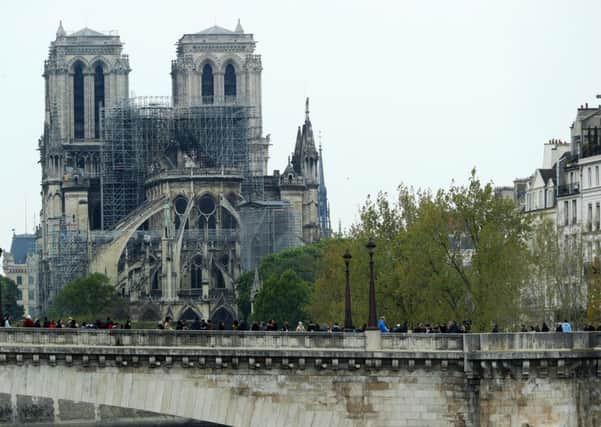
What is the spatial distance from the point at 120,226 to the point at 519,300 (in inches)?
4026

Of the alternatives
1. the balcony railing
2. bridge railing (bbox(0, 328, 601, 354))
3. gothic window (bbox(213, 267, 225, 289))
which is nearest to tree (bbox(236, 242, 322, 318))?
gothic window (bbox(213, 267, 225, 289))

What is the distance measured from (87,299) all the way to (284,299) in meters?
27.4

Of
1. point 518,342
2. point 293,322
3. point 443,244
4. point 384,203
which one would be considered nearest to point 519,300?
point 443,244

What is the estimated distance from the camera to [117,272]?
602ft

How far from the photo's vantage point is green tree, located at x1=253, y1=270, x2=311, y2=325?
141 metres

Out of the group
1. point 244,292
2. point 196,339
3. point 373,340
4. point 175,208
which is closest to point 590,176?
point 373,340

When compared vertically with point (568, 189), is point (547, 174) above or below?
above

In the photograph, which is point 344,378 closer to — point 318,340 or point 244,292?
point 318,340

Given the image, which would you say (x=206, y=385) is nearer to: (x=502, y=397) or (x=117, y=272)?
(x=502, y=397)

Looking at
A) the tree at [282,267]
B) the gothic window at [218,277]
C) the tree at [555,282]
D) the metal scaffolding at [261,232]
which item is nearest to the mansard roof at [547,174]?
the tree at [555,282]

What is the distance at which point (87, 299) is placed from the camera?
6565 inches

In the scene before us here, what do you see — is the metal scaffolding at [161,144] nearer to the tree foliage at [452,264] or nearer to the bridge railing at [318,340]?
the tree foliage at [452,264]

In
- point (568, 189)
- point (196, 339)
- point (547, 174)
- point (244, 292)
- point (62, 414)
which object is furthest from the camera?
point (244, 292)

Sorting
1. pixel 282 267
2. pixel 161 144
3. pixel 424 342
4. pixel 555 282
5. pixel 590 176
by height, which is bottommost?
pixel 424 342
